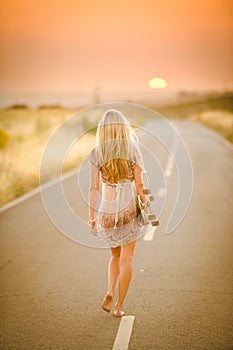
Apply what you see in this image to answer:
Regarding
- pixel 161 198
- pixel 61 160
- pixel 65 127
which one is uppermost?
pixel 65 127

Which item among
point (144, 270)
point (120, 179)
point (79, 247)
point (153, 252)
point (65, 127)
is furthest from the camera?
point (65, 127)

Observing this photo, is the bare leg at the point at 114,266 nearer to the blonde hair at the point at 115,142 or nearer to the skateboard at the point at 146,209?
the skateboard at the point at 146,209

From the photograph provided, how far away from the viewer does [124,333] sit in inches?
193

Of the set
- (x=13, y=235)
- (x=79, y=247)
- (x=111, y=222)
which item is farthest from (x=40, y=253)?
(x=111, y=222)

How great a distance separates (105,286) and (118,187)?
164 centimetres

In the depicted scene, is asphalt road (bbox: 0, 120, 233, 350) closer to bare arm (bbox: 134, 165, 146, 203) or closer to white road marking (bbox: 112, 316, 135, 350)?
white road marking (bbox: 112, 316, 135, 350)

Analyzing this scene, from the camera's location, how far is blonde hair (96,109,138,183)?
5.08 meters

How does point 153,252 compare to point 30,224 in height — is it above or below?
below

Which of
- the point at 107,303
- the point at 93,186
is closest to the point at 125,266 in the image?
the point at 107,303

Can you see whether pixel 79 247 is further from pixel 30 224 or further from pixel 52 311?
pixel 52 311

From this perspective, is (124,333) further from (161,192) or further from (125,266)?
(161,192)

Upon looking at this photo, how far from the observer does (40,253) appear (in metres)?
8.12

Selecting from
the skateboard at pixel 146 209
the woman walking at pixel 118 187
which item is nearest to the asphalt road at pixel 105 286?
the woman walking at pixel 118 187

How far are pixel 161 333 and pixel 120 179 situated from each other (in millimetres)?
1410
